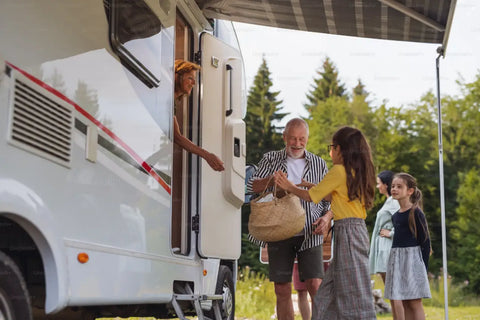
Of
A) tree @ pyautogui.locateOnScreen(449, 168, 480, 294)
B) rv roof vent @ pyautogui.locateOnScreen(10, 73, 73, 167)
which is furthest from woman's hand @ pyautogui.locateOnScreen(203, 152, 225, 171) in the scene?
tree @ pyautogui.locateOnScreen(449, 168, 480, 294)

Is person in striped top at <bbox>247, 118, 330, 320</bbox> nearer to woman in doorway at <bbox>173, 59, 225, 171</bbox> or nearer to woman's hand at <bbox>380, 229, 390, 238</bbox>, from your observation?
woman in doorway at <bbox>173, 59, 225, 171</bbox>

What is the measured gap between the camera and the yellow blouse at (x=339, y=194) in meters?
4.21

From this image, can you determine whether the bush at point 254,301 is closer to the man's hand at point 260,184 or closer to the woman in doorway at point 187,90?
the man's hand at point 260,184

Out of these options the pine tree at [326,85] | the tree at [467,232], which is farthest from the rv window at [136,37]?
the pine tree at [326,85]

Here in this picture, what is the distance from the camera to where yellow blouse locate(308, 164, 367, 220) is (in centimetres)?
421

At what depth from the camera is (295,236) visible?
5020 mm

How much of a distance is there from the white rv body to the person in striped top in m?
0.48

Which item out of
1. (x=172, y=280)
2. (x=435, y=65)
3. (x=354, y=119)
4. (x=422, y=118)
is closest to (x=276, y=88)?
(x=354, y=119)

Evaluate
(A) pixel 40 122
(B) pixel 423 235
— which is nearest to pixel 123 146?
(A) pixel 40 122

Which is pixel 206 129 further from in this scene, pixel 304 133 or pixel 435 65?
pixel 435 65

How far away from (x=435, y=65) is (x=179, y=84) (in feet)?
8.12

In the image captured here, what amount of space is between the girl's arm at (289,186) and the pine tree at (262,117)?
20434 millimetres

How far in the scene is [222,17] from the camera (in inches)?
212

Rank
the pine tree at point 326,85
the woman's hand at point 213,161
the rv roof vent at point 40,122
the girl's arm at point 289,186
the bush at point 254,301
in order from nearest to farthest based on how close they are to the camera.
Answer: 1. the rv roof vent at point 40,122
2. the girl's arm at point 289,186
3. the woman's hand at point 213,161
4. the bush at point 254,301
5. the pine tree at point 326,85
